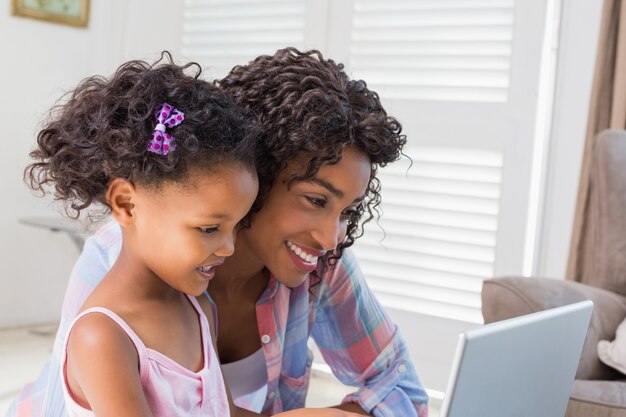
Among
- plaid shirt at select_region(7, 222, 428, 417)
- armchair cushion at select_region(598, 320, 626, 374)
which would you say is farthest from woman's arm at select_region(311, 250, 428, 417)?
armchair cushion at select_region(598, 320, 626, 374)

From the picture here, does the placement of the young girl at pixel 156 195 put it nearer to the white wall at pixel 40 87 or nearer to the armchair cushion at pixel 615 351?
the armchair cushion at pixel 615 351

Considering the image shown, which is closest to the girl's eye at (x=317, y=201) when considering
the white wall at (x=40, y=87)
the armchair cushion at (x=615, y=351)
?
the armchair cushion at (x=615, y=351)

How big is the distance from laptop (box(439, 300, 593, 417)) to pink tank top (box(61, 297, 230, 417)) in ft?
1.27

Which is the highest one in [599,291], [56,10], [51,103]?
[56,10]

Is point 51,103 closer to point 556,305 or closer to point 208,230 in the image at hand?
point 556,305

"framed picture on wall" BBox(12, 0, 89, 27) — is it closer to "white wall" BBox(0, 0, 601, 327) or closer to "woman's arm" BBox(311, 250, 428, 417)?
"white wall" BBox(0, 0, 601, 327)

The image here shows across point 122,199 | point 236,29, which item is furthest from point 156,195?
point 236,29

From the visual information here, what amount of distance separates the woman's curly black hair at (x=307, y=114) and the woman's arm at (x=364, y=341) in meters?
0.28

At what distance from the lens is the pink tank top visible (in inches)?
41.1

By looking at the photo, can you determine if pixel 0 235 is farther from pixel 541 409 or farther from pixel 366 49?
pixel 541 409

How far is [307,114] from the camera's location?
47.3 inches

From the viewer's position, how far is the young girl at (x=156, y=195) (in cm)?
107

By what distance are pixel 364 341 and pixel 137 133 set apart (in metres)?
0.62

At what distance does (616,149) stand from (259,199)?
1.45m
